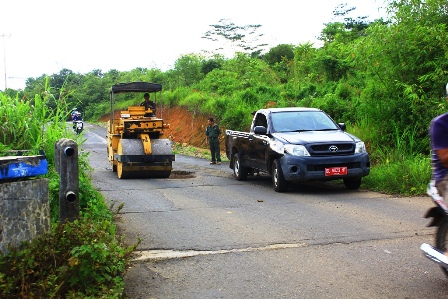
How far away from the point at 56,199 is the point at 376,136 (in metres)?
10.8

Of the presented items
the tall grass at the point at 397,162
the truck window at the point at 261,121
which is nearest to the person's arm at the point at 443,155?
the tall grass at the point at 397,162

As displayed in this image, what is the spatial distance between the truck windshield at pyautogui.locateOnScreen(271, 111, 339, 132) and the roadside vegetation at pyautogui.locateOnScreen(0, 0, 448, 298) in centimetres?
157

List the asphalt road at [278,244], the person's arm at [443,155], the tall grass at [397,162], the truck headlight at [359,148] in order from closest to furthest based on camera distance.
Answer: the person's arm at [443,155] < the asphalt road at [278,244] < the tall grass at [397,162] < the truck headlight at [359,148]

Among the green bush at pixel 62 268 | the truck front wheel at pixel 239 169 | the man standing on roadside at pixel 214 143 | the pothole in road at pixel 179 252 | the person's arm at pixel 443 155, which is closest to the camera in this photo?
the green bush at pixel 62 268

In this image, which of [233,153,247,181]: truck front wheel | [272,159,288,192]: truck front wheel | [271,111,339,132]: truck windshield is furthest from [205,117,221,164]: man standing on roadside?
[272,159,288,192]: truck front wheel

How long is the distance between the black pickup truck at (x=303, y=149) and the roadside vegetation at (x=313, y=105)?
38.4 inches

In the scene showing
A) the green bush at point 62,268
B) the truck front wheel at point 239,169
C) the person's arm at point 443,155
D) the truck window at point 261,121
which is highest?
the person's arm at point 443,155

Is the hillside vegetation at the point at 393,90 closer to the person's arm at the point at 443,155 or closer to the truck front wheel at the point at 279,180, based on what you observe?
the truck front wheel at the point at 279,180

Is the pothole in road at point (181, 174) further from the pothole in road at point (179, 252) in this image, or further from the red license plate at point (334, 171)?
the pothole in road at point (179, 252)

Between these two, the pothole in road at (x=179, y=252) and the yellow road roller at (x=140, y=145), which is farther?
the yellow road roller at (x=140, y=145)

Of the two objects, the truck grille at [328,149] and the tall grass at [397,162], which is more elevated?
the truck grille at [328,149]

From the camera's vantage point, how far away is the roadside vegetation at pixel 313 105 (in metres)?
5.23

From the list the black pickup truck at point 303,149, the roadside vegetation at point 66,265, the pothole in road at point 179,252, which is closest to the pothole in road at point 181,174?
the black pickup truck at point 303,149

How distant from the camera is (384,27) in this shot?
1584 cm
